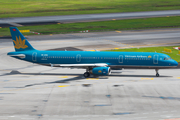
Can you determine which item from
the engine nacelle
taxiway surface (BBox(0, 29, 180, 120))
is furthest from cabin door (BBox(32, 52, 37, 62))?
the engine nacelle

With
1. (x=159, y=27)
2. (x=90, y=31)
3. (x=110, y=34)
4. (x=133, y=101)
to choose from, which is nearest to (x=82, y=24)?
(x=90, y=31)

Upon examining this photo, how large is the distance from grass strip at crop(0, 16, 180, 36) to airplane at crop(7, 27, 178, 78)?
50.0m

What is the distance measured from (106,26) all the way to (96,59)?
2458 inches

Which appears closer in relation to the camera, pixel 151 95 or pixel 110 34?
pixel 151 95

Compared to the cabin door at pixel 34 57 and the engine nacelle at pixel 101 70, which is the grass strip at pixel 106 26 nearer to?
the cabin door at pixel 34 57

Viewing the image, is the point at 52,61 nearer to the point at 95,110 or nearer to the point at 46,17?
the point at 95,110

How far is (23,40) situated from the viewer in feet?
187

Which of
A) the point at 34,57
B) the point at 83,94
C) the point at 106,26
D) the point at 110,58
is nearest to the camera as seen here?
the point at 83,94

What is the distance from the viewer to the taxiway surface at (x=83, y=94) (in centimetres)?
3500

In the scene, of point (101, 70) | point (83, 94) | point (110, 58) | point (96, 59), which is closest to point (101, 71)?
point (101, 70)

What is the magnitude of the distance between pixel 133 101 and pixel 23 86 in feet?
62.3

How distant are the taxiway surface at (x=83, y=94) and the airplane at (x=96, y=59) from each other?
212 cm

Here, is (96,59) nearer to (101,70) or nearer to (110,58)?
(110,58)

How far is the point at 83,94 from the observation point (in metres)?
42.6
